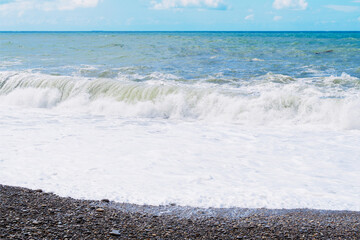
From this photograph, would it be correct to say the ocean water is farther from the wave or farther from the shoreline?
the shoreline

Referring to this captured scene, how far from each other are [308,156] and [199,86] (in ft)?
23.0

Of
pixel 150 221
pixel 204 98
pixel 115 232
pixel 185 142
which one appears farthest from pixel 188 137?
pixel 115 232

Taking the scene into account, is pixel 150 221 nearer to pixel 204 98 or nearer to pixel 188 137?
pixel 188 137

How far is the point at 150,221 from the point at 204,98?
26.7ft

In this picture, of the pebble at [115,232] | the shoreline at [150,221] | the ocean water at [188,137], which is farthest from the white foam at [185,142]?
the pebble at [115,232]

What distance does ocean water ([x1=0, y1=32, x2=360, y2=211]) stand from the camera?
5344 millimetres

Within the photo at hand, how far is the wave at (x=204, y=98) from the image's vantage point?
35.5ft

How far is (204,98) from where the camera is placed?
1195cm

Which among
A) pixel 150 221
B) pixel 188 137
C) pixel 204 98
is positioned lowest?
pixel 188 137

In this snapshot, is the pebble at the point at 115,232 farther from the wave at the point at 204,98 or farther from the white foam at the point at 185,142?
the wave at the point at 204,98

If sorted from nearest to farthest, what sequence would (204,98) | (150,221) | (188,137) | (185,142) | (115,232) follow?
(115,232)
(150,221)
(185,142)
(188,137)
(204,98)

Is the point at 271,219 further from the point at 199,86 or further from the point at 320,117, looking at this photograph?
the point at 199,86

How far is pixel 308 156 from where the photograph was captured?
711 centimetres

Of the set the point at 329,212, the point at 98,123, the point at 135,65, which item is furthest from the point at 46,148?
the point at 135,65
